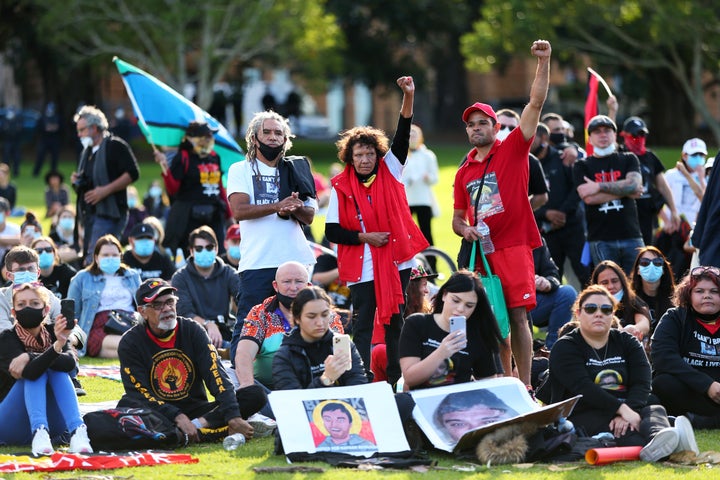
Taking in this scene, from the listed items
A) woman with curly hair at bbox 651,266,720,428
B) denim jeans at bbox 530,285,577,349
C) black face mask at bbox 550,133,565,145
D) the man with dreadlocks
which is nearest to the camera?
woman with curly hair at bbox 651,266,720,428

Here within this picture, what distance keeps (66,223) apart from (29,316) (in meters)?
8.42

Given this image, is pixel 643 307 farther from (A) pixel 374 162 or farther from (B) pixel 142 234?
(B) pixel 142 234

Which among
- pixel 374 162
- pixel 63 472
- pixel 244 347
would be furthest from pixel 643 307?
pixel 63 472

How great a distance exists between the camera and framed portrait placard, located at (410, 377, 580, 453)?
7875 millimetres

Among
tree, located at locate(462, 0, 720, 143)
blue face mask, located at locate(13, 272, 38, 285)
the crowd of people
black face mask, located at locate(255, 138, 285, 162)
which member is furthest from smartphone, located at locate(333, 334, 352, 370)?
tree, located at locate(462, 0, 720, 143)

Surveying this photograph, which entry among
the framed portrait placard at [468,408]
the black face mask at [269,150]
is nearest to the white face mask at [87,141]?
the black face mask at [269,150]

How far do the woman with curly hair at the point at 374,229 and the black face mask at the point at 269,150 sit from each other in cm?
45

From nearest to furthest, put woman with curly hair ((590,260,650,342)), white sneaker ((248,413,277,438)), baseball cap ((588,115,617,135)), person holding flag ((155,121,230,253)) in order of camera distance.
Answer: white sneaker ((248,413,277,438)) → woman with curly hair ((590,260,650,342)) → baseball cap ((588,115,617,135)) → person holding flag ((155,121,230,253))

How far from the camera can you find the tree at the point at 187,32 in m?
39.0

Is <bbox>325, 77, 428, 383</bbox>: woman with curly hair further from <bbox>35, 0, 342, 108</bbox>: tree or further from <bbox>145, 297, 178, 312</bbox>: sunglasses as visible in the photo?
<bbox>35, 0, 342, 108</bbox>: tree

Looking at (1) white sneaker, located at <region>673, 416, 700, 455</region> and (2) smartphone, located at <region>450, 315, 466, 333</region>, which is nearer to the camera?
(1) white sneaker, located at <region>673, 416, 700, 455</region>

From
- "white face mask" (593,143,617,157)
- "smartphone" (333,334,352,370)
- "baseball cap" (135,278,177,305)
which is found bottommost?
"smartphone" (333,334,352,370)

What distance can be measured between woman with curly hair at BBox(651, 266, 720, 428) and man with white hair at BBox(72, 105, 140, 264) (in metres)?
6.16

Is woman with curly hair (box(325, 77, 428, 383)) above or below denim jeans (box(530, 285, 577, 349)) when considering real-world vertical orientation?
above
